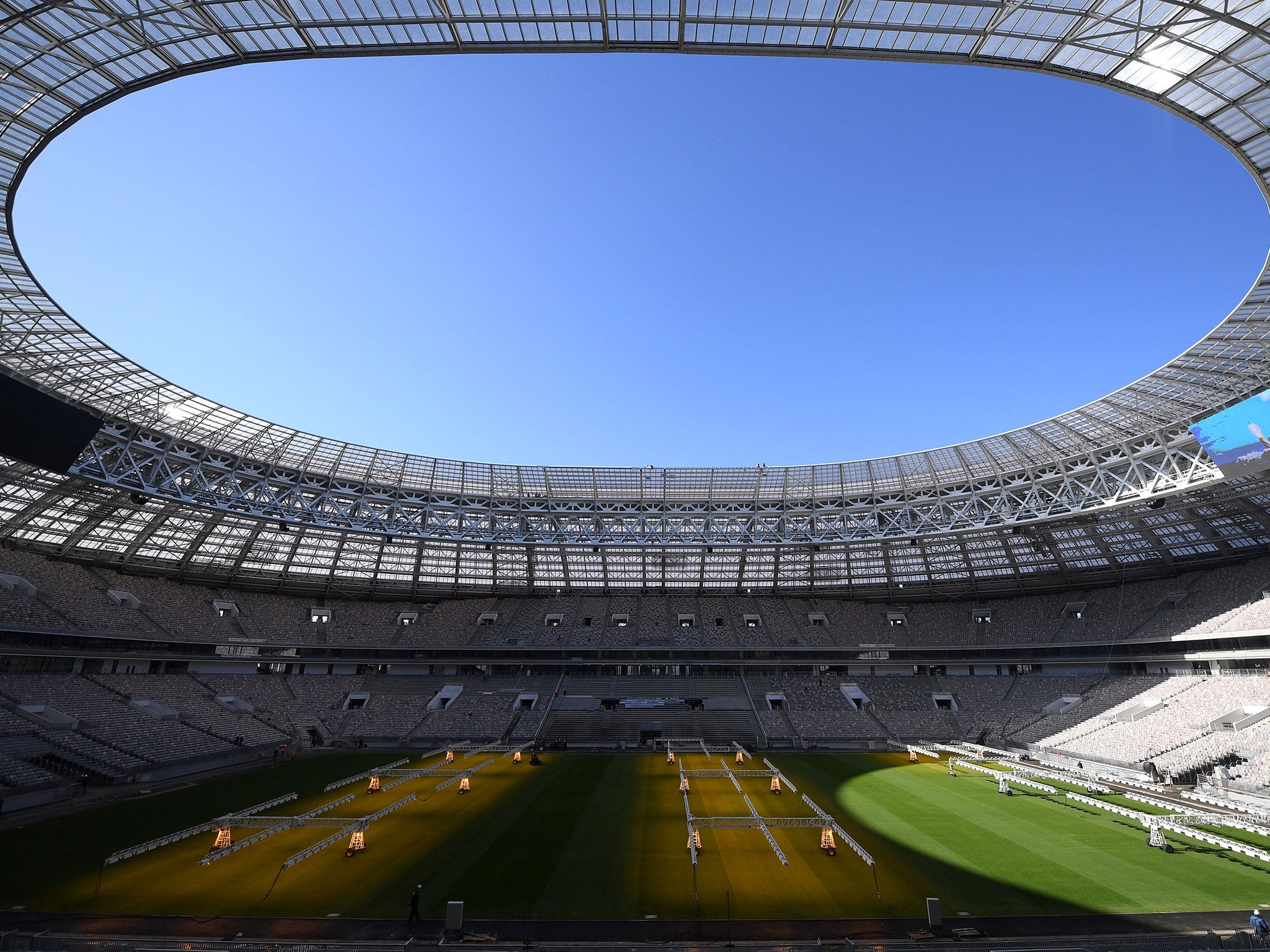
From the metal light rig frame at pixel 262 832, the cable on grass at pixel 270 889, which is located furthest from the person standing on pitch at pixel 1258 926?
the metal light rig frame at pixel 262 832

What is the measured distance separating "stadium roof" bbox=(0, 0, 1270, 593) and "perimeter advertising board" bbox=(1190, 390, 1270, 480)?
6.05 feet

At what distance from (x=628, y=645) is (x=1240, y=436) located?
1778 inches

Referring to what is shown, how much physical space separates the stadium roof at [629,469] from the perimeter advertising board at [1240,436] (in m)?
1.84

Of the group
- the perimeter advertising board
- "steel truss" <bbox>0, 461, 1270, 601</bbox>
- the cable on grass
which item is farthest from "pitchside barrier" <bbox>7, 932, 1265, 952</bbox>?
"steel truss" <bbox>0, 461, 1270, 601</bbox>

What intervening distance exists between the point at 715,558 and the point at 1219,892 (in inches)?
1844

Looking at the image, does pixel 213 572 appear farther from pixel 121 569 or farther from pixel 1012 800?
pixel 1012 800

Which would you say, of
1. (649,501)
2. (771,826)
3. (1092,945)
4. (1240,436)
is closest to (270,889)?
(771,826)

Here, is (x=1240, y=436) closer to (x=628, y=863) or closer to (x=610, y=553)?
(x=628, y=863)

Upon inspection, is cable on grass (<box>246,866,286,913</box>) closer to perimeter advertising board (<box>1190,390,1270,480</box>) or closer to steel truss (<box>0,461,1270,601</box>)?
steel truss (<box>0,461,1270,601</box>)

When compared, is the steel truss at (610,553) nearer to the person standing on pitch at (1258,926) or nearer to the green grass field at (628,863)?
the green grass field at (628,863)

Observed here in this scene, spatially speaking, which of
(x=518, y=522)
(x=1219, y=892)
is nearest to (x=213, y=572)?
(x=518, y=522)

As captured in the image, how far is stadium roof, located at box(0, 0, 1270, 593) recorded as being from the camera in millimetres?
15531

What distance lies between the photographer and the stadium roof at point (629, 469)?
1553 centimetres

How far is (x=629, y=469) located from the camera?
49.6 m
